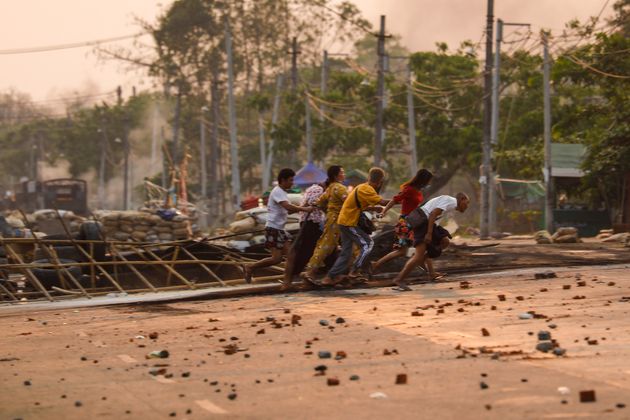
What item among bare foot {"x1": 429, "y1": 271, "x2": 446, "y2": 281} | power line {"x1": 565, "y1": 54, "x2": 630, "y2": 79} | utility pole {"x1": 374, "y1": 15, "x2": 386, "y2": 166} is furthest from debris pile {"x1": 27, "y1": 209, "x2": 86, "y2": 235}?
bare foot {"x1": 429, "y1": 271, "x2": 446, "y2": 281}

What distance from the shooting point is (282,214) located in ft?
50.4

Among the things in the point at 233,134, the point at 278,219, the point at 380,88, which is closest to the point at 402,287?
the point at 278,219

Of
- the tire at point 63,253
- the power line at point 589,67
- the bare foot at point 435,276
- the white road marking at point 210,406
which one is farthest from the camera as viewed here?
the power line at point 589,67

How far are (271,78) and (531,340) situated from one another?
67.7 m

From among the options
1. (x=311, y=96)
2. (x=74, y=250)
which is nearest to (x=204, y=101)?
(x=311, y=96)

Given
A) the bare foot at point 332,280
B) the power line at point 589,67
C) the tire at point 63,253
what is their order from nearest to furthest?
the bare foot at point 332,280 → the tire at point 63,253 → the power line at point 589,67

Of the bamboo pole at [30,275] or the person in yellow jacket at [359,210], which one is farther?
the bamboo pole at [30,275]

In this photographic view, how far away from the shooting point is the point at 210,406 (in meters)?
7.09

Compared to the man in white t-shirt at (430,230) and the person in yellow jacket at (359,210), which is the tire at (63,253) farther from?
the man in white t-shirt at (430,230)

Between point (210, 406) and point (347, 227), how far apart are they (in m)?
7.65

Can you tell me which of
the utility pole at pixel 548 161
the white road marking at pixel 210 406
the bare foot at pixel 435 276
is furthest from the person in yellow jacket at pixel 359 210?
the utility pole at pixel 548 161

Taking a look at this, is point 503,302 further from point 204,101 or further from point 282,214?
point 204,101

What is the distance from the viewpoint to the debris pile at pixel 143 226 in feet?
119

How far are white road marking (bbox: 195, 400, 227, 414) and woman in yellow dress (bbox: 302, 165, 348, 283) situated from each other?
785 cm
